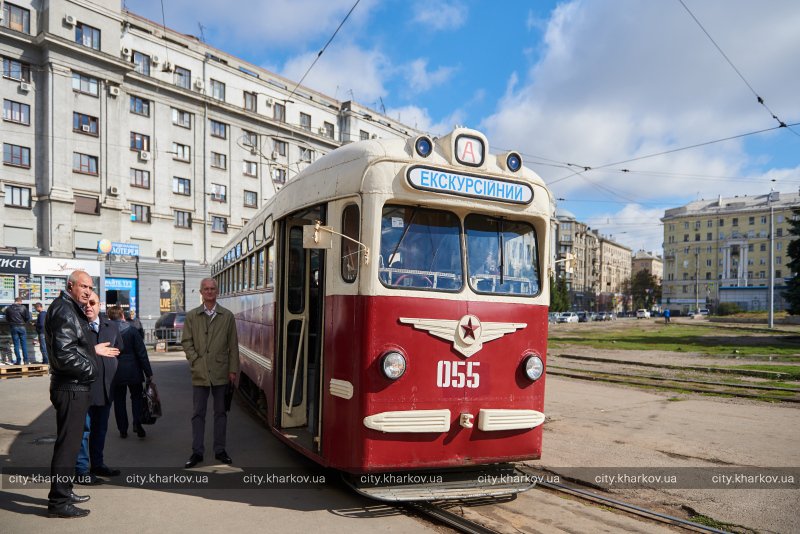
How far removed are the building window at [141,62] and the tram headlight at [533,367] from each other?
1415 inches

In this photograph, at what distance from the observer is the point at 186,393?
1180 cm

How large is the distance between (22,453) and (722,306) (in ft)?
262

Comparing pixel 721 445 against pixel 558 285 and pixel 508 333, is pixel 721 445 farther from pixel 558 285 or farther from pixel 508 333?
pixel 558 285

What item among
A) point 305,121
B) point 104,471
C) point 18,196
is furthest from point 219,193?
point 104,471

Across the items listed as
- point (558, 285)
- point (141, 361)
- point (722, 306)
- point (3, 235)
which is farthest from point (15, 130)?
point (722, 306)

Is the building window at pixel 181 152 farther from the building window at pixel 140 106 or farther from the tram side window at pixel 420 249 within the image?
the tram side window at pixel 420 249

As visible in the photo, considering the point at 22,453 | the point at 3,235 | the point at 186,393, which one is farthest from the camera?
the point at 3,235

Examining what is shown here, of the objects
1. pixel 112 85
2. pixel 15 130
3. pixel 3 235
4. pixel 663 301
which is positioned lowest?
pixel 663 301

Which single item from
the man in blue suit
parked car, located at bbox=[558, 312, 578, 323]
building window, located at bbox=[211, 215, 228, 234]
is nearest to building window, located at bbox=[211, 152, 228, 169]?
building window, located at bbox=[211, 215, 228, 234]

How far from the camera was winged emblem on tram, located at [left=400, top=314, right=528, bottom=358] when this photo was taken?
5074 millimetres

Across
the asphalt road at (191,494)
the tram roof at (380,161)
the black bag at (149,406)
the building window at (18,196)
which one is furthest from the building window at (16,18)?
the tram roof at (380,161)

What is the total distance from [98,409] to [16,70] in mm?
31441

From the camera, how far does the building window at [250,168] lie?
4141 centimetres

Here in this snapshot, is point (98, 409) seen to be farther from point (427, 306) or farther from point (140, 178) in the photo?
point (140, 178)
